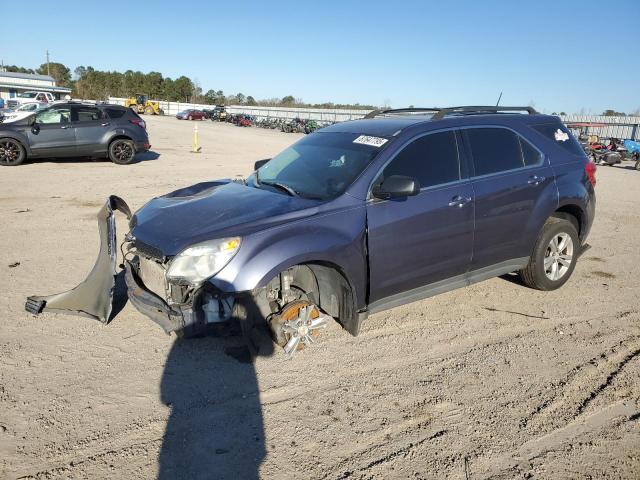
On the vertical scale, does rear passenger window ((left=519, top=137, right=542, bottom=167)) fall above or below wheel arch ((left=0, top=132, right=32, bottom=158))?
below

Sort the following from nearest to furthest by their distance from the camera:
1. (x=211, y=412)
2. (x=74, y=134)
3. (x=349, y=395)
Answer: (x=211, y=412) < (x=349, y=395) < (x=74, y=134)

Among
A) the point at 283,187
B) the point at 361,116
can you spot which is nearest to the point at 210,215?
the point at 283,187

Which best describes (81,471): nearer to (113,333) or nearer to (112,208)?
(113,333)

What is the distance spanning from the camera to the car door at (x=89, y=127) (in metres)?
14.2

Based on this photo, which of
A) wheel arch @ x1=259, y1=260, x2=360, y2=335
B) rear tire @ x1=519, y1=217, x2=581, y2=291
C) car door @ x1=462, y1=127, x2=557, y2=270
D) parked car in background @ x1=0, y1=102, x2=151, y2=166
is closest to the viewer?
wheel arch @ x1=259, y1=260, x2=360, y2=335

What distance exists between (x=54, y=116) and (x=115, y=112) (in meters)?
1.65

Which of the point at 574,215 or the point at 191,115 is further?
the point at 191,115

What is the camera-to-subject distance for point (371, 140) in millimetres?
4266

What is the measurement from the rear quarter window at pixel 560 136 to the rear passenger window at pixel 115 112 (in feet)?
42.8

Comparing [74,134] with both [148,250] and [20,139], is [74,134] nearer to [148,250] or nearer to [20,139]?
[20,139]

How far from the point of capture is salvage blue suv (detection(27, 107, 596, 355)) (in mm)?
3445

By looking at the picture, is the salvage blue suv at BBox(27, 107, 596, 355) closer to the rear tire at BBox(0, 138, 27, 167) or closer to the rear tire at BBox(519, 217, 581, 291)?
the rear tire at BBox(519, 217, 581, 291)

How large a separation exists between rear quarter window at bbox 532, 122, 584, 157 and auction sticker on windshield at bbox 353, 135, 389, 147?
196 cm

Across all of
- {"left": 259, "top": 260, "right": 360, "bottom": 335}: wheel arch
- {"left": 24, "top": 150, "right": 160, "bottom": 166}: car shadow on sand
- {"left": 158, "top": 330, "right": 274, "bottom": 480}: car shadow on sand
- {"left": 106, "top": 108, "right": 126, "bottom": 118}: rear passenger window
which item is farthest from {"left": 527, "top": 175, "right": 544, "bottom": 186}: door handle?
{"left": 24, "top": 150, "right": 160, "bottom": 166}: car shadow on sand
